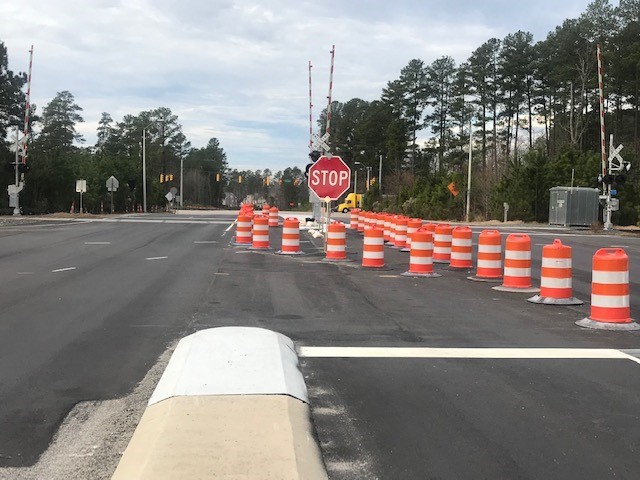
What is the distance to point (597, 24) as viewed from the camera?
65188mm

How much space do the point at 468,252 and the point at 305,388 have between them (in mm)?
11031

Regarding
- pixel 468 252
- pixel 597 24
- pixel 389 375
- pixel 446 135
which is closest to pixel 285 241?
pixel 468 252

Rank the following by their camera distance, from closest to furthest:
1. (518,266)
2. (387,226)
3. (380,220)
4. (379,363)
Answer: (379,363) → (518,266) → (387,226) → (380,220)

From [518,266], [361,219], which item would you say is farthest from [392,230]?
[518,266]

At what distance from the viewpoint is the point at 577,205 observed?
4288 cm

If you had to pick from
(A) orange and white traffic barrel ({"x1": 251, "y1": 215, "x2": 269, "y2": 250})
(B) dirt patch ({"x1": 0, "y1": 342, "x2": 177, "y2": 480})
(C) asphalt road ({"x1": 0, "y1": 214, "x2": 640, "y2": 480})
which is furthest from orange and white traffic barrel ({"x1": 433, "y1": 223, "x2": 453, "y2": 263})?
(B) dirt patch ({"x1": 0, "y1": 342, "x2": 177, "y2": 480})

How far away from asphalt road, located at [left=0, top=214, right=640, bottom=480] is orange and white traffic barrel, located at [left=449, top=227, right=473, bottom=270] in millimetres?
2137

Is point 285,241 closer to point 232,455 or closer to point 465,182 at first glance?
point 232,455

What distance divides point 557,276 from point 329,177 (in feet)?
28.5

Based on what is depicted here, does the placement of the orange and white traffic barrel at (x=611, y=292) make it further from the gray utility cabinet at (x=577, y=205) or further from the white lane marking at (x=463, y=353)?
the gray utility cabinet at (x=577, y=205)

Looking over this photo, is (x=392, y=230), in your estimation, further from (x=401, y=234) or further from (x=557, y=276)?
(x=557, y=276)

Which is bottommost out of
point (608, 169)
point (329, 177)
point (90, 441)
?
point (90, 441)

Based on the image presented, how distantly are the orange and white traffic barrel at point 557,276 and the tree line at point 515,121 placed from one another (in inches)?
1250

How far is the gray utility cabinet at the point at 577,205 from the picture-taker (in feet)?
140
